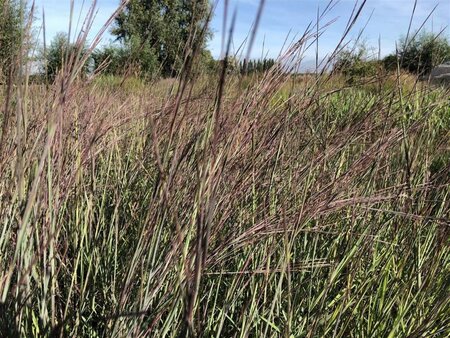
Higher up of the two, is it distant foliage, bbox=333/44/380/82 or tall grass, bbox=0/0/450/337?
distant foliage, bbox=333/44/380/82

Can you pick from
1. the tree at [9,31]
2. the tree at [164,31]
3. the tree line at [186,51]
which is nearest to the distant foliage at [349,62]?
the tree line at [186,51]

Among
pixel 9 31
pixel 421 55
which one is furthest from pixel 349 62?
pixel 9 31

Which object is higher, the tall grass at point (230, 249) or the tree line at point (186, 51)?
the tree line at point (186, 51)

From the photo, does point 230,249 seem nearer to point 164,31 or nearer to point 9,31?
point 9,31

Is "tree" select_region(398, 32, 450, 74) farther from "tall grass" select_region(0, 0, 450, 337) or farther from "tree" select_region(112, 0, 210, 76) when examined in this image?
"tree" select_region(112, 0, 210, 76)

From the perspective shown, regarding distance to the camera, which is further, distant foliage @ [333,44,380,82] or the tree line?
distant foliage @ [333,44,380,82]

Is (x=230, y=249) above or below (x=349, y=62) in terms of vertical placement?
below

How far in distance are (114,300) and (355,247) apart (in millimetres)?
510

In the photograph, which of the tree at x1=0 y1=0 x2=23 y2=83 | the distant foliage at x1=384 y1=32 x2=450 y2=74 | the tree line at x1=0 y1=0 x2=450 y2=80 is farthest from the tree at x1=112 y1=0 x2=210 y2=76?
the distant foliage at x1=384 y1=32 x2=450 y2=74

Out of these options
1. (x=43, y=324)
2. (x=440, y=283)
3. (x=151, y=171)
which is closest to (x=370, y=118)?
(x=440, y=283)

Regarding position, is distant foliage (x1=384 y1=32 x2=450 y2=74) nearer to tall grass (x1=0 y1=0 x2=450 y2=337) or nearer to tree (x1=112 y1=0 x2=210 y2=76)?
tall grass (x1=0 y1=0 x2=450 y2=337)

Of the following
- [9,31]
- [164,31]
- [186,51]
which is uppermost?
[164,31]

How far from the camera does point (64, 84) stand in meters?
0.71

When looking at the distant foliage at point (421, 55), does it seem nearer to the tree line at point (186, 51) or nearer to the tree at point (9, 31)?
the tree line at point (186, 51)
